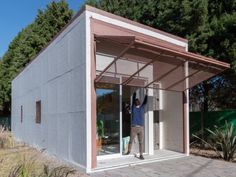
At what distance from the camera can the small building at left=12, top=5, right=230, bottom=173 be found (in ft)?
34.2

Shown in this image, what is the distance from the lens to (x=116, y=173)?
996 centimetres

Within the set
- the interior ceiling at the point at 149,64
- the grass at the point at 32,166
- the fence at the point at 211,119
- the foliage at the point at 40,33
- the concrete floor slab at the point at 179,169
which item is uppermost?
the foliage at the point at 40,33

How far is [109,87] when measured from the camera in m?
12.0

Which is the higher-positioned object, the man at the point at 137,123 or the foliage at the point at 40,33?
the foliage at the point at 40,33

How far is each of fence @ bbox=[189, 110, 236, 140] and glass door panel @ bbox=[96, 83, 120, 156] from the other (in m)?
6.91

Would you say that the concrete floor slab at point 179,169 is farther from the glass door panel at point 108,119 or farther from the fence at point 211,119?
the fence at point 211,119

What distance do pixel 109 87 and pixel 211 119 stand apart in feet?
26.5

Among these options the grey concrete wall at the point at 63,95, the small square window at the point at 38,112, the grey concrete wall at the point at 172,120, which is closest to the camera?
the grey concrete wall at the point at 63,95

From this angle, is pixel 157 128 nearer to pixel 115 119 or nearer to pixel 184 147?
pixel 184 147

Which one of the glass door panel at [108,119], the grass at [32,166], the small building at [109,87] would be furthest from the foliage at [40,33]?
the glass door panel at [108,119]

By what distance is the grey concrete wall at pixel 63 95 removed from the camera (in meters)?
10.8

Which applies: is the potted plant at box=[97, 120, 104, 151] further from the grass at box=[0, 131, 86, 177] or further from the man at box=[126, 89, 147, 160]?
the grass at box=[0, 131, 86, 177]

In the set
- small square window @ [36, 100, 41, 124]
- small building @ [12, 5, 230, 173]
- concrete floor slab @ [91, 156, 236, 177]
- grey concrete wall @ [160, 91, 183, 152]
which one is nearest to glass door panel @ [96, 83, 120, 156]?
small building @ [12, 5, 230, 173]

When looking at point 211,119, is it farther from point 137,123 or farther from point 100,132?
point 100,132
